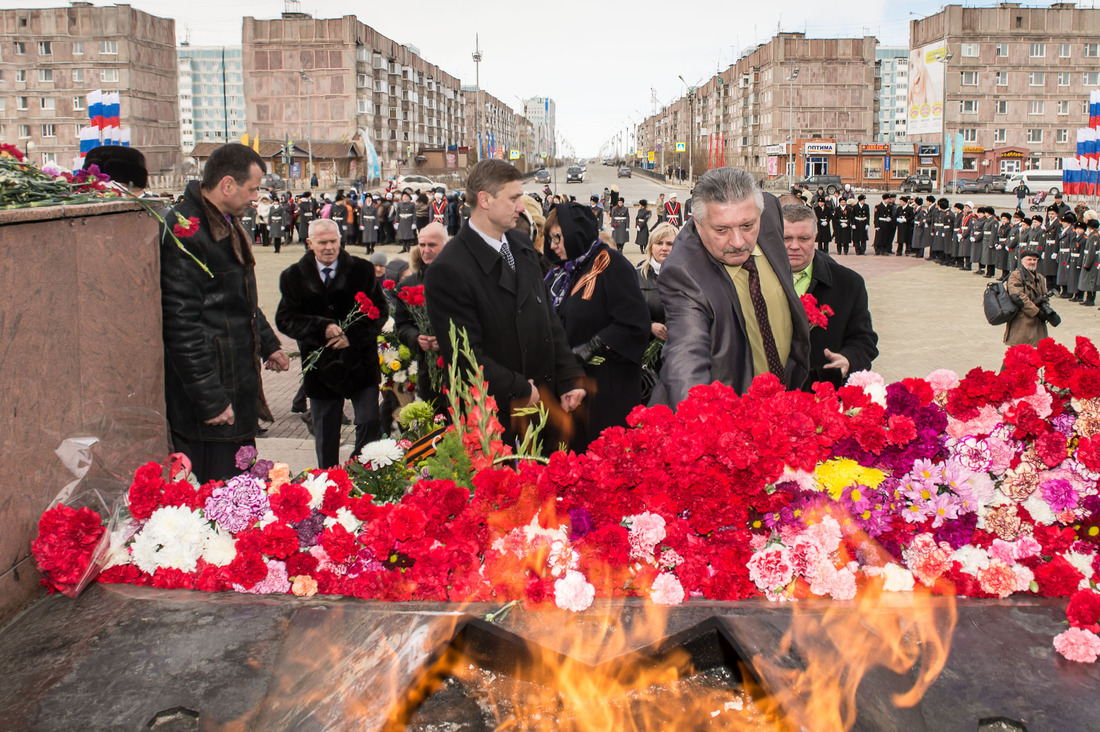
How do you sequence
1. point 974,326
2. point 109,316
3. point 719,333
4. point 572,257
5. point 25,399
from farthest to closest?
point 974,326
point 572,257
point 719,333
point 109,316
point 25,399

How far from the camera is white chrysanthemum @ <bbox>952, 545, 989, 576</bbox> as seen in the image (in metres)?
2.30

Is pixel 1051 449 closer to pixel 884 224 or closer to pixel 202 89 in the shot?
pixel 884 224

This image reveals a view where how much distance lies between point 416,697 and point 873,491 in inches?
51.4

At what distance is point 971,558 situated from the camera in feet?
7.58

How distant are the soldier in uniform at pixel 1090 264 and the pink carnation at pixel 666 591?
52.3 feet

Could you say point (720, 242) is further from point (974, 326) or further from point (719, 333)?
point (974, 326)

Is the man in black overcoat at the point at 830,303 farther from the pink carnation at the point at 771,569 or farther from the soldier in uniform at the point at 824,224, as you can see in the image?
the soldier in uniform at the point at 824,224

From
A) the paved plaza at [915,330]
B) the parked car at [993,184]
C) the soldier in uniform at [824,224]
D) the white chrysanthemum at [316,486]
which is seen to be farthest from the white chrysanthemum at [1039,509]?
the parked car at [993,184]

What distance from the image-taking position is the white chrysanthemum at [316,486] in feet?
8.36

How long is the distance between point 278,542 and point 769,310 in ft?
5.78

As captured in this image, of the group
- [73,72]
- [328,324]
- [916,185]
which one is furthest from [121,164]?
[73,72]

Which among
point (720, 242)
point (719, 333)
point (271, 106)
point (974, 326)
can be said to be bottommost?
point (974, 326)

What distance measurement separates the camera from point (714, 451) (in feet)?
7.67

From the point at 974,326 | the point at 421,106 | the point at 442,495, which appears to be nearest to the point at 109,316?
the point at 442,495
